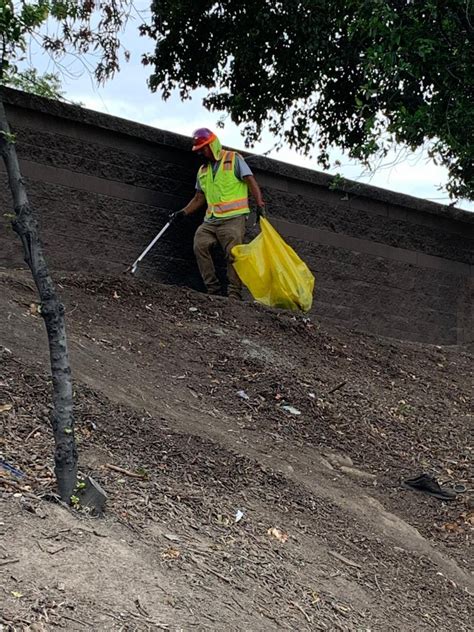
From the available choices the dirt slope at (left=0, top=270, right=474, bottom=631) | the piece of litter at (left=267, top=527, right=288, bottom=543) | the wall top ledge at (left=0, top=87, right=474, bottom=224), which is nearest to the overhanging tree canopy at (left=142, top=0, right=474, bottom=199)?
the wall top ledge at (left=0, top=87, right=474, bottom=224)

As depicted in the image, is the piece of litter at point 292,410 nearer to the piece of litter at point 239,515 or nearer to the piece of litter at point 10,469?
the piece of litter at point 239,515

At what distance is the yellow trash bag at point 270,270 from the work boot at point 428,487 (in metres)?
3.02

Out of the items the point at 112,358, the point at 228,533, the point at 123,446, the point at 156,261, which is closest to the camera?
the point at 228,533

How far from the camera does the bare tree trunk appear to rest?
11.1 ft

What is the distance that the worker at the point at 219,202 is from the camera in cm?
806

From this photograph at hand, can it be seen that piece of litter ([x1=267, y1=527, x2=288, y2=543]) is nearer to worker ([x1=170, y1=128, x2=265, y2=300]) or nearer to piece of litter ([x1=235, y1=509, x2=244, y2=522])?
piece of litter ([x1=235, y1=509, x2=244, y2=522])

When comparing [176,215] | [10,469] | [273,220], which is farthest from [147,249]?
[10,469]

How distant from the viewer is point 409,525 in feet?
16.1

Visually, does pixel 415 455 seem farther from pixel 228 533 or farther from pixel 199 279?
pixel 199 279

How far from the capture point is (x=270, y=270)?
315 inches

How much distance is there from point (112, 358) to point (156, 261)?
2617mm

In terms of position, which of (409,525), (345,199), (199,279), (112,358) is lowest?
(409,525)

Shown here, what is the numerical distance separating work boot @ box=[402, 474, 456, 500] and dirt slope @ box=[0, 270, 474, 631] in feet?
0.26

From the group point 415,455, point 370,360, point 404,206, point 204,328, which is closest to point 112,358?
point 204,328
